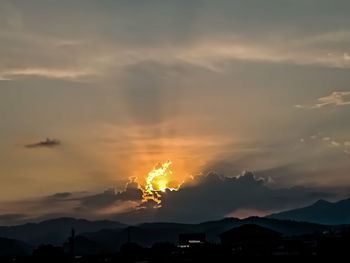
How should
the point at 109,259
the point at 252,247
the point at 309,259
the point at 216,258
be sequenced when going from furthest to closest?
the point at 109,259 → the point at 252,247 → the point at 216,258 → the point at 309,259

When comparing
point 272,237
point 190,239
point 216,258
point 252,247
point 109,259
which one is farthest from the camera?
point 190,239

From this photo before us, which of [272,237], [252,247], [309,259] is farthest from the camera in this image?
[272,237]

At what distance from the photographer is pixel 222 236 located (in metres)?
111

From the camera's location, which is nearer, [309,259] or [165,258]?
[309,259]

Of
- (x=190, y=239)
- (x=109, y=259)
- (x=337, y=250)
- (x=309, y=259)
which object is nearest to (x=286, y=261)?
(x=309, y=259)

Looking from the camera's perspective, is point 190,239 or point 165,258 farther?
point 190,239

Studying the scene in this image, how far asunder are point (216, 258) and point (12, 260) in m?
28.3

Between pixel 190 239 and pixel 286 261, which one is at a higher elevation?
pixel 190 239

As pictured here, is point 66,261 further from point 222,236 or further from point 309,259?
point 222,236

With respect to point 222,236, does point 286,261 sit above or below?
below

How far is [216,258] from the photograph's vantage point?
5153 cm

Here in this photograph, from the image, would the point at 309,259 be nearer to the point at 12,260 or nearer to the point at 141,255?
the point at 141,255

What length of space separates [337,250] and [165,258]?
1616 centimetres

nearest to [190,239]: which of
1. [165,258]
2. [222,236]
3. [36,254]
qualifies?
[222,236]
